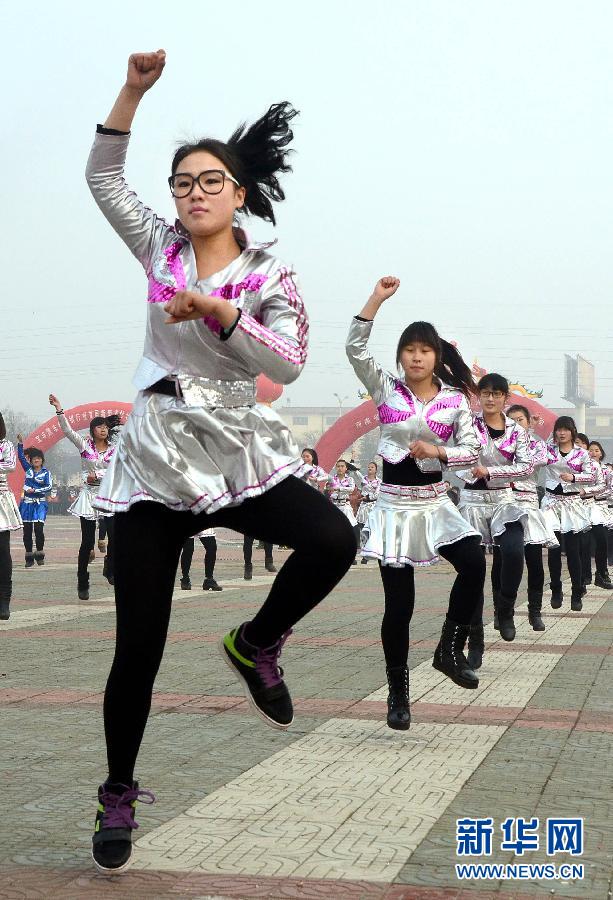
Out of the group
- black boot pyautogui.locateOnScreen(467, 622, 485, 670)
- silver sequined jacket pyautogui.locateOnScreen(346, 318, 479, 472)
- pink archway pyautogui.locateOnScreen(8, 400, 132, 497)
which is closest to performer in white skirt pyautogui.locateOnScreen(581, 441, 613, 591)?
black boot pyautogui.locateOnScreen(467, 622, 485, 670)

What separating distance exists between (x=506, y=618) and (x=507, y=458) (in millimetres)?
1102

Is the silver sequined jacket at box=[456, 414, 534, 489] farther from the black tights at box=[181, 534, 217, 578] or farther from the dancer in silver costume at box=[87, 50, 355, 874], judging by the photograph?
the black tights at box=[181, 534, 217, 578]

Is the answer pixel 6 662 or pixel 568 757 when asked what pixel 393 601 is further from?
pixel 6 662

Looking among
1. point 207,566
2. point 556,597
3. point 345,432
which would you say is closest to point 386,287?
point 556,597

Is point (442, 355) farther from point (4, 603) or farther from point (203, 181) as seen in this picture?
point (4, 603)

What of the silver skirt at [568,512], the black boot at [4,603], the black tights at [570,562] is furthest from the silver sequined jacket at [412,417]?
the silver skirt at [568,512]

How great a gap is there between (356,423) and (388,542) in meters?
37.5

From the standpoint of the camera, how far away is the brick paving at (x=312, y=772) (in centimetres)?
355

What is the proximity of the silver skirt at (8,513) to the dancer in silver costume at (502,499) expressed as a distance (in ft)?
13.5

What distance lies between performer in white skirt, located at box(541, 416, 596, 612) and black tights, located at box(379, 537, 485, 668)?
7666 millimetres

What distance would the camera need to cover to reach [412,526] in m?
6.30

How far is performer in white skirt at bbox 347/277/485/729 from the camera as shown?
6156 mm

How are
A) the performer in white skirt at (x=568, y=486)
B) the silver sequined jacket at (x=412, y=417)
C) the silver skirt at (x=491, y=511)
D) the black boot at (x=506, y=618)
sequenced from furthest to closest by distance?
the performer in white skirt at (x=568, y=486), the black boot at (x=506, y=618), the silver skirt at (x=491, y=511), the silver sequined jacket at (x=412, y=417)

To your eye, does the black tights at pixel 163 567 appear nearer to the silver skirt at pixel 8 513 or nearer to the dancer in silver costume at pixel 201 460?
the dancer in silver costume at pixel 201 460
